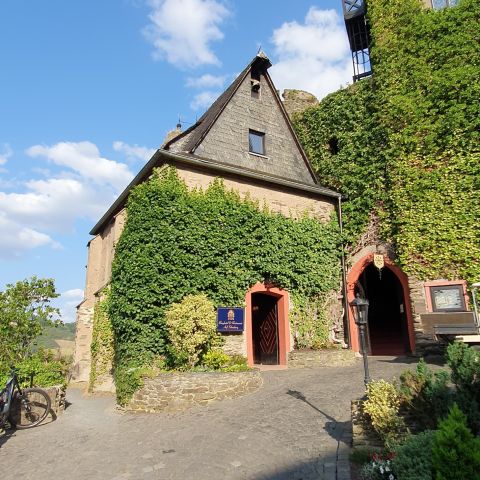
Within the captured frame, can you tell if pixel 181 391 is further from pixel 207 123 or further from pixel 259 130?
pixel 259 130

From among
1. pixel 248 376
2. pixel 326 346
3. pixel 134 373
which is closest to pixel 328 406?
pixel 248 376

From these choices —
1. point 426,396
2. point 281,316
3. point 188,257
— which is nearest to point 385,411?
point 426,396

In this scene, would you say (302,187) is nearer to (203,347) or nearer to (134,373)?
(203,347)

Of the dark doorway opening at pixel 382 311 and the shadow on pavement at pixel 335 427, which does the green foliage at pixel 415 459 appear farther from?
the dark doorway opening at pixel 382 311

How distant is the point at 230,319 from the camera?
11.9 m

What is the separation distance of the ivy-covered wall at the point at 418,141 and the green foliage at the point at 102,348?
30.8 feet

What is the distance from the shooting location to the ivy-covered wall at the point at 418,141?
40.4 feet

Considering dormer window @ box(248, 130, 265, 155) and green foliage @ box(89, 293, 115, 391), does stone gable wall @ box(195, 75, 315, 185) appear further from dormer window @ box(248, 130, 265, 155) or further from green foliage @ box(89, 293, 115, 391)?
green foliage @ box(89, 293, 115, 391)

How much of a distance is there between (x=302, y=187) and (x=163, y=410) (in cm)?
900

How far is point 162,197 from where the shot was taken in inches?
455

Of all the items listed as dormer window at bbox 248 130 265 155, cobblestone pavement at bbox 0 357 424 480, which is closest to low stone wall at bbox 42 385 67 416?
cobblestone pavement at bbox 0 357 424 480

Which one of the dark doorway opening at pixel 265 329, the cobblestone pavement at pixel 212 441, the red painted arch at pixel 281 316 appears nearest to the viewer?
the cobblestone pavement at pixel 212 441

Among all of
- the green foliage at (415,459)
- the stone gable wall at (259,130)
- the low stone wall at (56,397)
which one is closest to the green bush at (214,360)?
the low stone wall at (56,397)

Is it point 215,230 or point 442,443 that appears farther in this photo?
point 215,230
